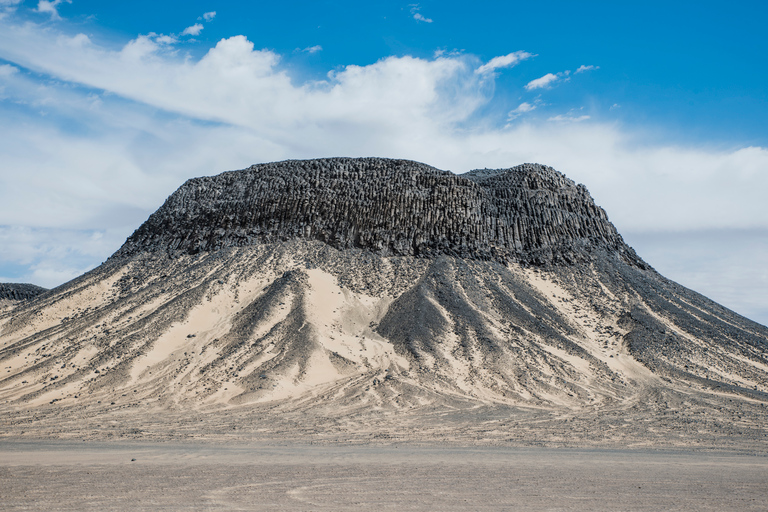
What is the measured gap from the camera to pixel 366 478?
13.2m

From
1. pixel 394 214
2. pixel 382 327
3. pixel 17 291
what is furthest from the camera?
pixel 17 291

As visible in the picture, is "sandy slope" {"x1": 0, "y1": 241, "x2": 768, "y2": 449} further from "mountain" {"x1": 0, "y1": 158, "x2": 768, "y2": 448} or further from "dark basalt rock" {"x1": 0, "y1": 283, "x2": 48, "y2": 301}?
"dark basalt rock" {"x1": 0, "y1": 283, "x2": 48, "y2": 301}

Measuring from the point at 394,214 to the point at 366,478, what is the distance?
116 feet

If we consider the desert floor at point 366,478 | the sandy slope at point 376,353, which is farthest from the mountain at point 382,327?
the desert floor at point 366,478

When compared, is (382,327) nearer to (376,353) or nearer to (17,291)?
(376,353)

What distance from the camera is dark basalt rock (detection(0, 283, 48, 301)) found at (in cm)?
6769

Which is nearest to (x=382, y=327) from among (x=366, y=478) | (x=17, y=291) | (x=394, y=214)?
(x=394, y=214)

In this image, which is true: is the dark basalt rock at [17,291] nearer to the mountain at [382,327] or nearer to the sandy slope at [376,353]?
the mountain at [382,327]

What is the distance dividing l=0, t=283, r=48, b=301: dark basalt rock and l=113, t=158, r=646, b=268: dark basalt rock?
84.1 feet

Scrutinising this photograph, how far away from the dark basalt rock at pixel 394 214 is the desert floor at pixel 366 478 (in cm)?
2869

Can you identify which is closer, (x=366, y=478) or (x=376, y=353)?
(x=366, y=478)

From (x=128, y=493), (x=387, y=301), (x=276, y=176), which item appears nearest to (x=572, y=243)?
(x=387, y=301)

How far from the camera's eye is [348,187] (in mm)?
49719

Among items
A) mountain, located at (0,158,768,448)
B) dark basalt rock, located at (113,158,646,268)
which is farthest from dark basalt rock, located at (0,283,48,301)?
mountain, located at (0,158,768,448)
